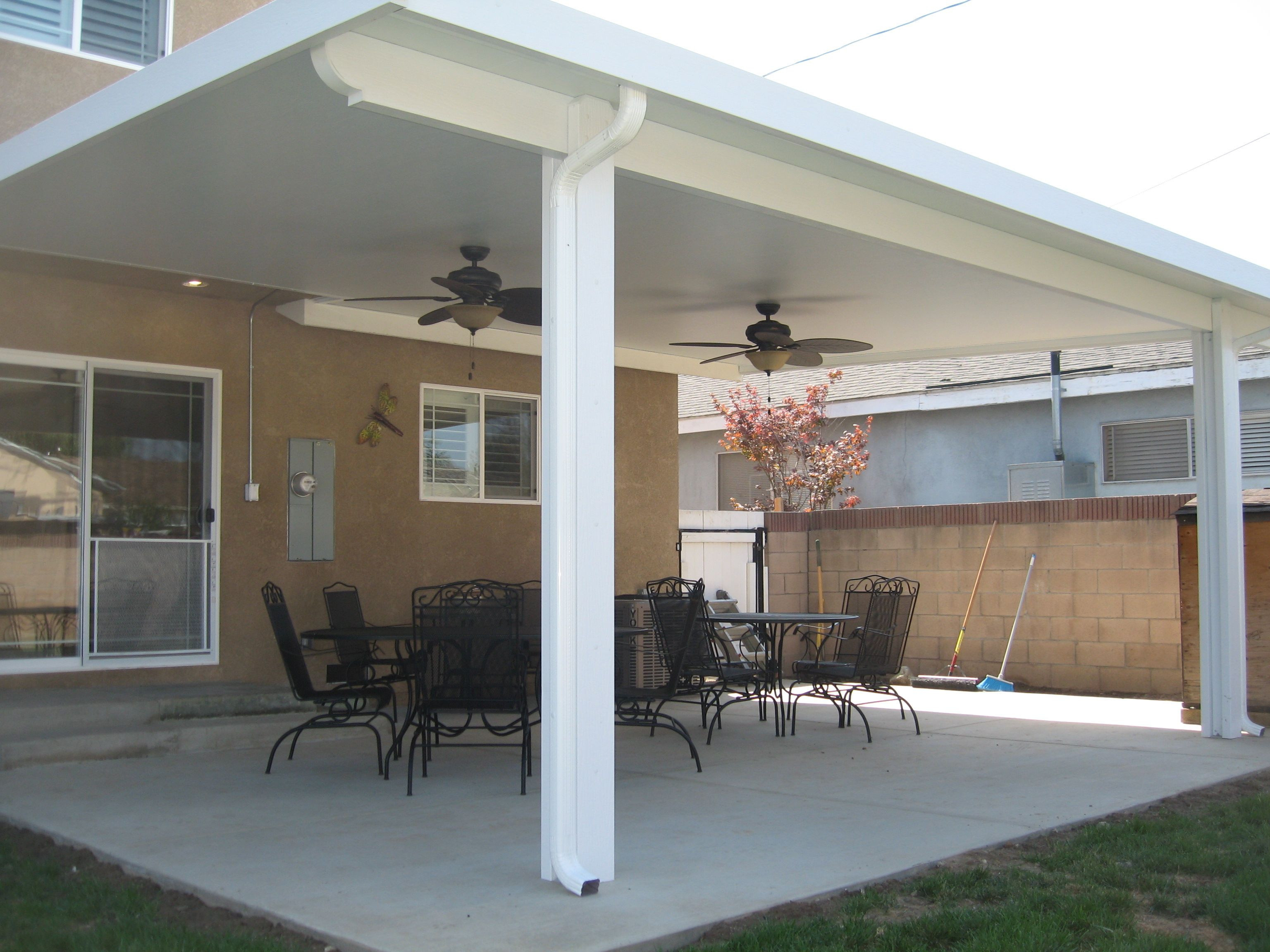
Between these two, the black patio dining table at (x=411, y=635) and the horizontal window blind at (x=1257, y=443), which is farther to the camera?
the horizontal window blind at (x=1257, y=443)

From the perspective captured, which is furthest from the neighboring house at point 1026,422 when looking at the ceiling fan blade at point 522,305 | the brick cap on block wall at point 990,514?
the ceiling fan blade at point 522,305

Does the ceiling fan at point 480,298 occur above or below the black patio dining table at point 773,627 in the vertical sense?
above

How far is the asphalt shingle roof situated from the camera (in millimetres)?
14547

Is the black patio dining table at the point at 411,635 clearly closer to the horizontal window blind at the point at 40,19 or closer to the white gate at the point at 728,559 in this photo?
the horizontal window blind at the point at 40,19

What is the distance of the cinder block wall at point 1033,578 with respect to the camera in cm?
978

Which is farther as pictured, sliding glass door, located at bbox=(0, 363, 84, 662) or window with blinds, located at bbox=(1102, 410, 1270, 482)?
window with blinds, located at bbox=(1102, 410, 1270, 482)

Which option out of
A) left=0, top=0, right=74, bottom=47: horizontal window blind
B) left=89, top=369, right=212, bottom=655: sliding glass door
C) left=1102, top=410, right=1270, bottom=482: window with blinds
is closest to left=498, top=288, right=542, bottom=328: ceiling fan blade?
left=89, top=369, right=212, bottom=655: sliding glass door

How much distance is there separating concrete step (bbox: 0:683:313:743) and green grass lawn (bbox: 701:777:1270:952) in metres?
4.65

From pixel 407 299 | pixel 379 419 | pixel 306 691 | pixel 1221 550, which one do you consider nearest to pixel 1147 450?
pixel 1221 550

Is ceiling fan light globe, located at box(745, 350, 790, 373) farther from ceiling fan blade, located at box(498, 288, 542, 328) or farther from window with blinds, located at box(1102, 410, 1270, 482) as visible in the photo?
window with blinds, located at box(1102, 410, 1270, 482)

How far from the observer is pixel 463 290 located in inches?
251

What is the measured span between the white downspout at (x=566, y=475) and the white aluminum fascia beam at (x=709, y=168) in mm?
209

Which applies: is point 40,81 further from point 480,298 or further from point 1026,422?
point 1026,422

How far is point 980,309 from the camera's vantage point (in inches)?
317
